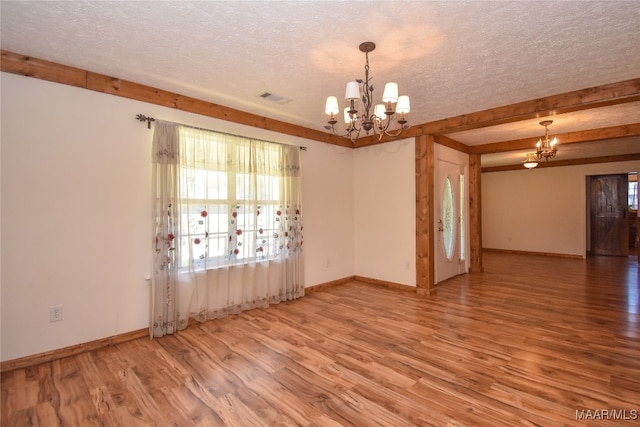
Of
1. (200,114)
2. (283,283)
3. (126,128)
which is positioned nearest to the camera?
(126,128)

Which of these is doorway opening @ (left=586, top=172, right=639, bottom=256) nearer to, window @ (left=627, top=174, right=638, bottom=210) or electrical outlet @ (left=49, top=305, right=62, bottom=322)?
window @ (left=627, top=174, right=638, bottom=210)

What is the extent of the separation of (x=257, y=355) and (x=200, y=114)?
2.75 meters

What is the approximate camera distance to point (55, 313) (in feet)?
8.50

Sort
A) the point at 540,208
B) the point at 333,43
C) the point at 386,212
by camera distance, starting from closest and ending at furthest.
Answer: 1. the point at 333,43
2. the point at 386,212
3. the point at 540,208

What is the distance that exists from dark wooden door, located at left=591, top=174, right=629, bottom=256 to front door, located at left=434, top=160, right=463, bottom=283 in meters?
5.22

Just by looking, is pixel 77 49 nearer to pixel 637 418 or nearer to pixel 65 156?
pixel 65 156

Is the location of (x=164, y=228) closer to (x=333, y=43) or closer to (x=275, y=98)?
(x=275, y=98)

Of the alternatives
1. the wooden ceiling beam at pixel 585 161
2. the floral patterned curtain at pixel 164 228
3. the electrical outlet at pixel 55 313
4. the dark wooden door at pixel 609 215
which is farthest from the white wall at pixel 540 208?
the electrical outlet at pixel 55 313

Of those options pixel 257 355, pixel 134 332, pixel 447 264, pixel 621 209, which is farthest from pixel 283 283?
pixel 621 209

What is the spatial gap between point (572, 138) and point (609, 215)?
4.57 m

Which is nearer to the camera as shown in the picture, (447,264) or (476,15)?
(476,15)

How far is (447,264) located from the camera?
5.41 metres

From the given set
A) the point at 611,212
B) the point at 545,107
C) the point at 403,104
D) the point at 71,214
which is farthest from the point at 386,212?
the point at 611,212

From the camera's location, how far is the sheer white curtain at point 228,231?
3213mm
